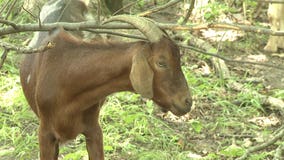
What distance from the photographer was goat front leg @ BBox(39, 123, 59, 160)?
14.6ft

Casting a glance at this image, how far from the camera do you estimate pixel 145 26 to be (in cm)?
371

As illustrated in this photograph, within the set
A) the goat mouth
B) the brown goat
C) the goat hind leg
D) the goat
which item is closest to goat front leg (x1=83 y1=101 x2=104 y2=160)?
the brown goat

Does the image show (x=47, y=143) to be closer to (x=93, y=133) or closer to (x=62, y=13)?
(x=93, y=133)

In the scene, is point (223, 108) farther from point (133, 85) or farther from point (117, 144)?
point (133, 85)

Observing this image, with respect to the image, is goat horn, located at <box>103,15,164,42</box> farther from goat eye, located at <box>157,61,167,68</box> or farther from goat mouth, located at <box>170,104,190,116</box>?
goat mouth, located at <box>170,104,190,116</box>

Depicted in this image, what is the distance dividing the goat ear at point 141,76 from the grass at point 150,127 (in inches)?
64.1

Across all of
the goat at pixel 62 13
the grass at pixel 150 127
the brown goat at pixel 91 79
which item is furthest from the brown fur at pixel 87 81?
the grass at pixel 150 127

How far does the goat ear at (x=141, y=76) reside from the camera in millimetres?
3738

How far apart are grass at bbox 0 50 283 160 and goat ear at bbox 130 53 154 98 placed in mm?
1629

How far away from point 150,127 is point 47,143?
1.68 meters

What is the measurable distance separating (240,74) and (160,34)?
12.8 ft

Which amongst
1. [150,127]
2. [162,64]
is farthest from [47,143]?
[150,127]

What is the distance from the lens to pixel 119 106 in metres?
6.25

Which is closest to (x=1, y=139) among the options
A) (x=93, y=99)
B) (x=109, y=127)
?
(x=109, y=127)
